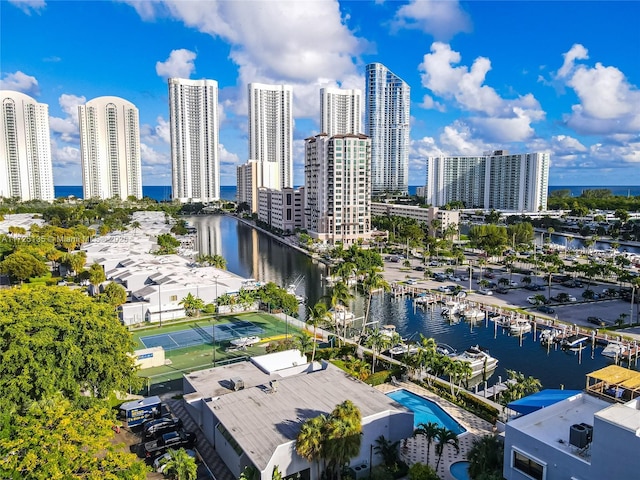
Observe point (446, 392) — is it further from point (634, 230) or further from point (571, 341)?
point (634, 230)

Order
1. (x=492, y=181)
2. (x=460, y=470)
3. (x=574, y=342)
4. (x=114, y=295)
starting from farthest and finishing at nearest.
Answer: (x=492, y=181), (x=114, y=295), (x=574, y=342), (x=460, y=470)

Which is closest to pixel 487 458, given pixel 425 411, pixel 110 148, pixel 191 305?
pixel 425 411

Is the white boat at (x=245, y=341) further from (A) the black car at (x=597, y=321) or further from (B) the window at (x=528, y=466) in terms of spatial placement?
(A) the black car at (x=597, y=321)

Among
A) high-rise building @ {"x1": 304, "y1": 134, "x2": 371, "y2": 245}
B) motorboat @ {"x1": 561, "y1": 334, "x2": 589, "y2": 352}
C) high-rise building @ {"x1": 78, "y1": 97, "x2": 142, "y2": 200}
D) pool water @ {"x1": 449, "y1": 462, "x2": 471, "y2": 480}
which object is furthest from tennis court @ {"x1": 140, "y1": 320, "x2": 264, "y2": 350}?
high-rise building @ {"x1": 78, "y1": 97, "x2": 142, "y2": 200}

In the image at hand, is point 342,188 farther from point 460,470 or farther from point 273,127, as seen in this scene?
point 273,127

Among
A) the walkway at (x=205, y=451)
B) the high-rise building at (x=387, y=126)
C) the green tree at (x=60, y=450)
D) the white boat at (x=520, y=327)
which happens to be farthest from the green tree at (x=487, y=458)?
the high-rise building at (x=387, y=126)
